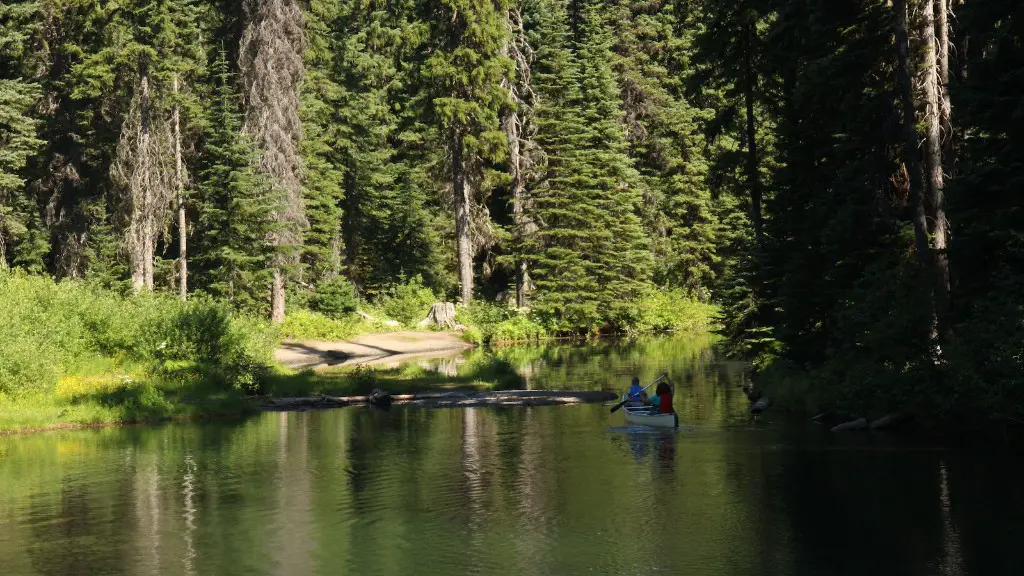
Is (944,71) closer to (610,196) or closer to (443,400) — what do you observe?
(443,400)

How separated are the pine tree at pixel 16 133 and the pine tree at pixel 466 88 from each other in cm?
2077

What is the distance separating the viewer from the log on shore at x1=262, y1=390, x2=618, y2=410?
115 ft

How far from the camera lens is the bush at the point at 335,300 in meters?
61.1

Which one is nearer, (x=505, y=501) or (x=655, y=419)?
(x=505, y=501)

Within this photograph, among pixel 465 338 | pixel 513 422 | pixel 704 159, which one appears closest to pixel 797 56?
pixel 513 422

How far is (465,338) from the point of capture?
6197 cm

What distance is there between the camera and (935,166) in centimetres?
2616

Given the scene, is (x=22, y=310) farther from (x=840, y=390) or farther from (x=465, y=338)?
(x=465, y=338)

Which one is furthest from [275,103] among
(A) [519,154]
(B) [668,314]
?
(B) [668,314]

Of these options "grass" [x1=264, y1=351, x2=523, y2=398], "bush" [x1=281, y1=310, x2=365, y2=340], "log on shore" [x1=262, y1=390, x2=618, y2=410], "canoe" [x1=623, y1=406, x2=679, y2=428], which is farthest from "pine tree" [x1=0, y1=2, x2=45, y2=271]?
"canoe" [x1=623, y1=406, x2=679, y2=428]

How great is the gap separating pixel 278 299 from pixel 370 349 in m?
5.62

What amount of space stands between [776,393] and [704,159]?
52.4 m

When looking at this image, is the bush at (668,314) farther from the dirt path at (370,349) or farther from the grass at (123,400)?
the grass at (123,400)

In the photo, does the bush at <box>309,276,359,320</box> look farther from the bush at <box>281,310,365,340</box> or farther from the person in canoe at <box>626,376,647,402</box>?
the person in canoe at <box>626,376,647,402</box>
